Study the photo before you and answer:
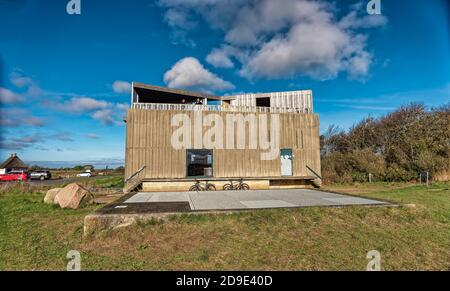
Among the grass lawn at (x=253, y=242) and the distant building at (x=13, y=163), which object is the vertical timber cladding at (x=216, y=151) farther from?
the distant building at (x=13, y=163)

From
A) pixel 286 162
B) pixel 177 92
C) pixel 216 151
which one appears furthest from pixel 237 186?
pixel 177 92

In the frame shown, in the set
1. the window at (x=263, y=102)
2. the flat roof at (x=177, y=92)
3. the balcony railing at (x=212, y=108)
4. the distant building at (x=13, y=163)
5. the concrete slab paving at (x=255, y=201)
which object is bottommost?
the concrete slab paving at (x=255, y=201)

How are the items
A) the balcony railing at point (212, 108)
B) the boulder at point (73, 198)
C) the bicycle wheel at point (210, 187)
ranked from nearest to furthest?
1. the boulder at point (73, 198)
2. the bicycle wheel at point (210, 187)
3. the balcony railing at point (212, 108)

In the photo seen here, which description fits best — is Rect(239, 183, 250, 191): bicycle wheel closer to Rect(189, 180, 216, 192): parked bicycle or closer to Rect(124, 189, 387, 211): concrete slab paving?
Rect(189, 180, 216, 192): parked bicycle

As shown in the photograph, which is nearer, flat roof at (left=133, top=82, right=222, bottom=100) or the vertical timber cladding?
the vertical timber cladding

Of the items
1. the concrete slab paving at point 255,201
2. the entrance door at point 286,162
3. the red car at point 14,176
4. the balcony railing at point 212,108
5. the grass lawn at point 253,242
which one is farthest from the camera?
the red car at point 14,176

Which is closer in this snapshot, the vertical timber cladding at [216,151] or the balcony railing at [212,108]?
the vertical timber cladding at [216,151]

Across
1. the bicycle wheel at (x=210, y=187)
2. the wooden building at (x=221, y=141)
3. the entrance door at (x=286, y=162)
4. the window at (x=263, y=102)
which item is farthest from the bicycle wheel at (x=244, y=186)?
the window at (x=263, y=102)

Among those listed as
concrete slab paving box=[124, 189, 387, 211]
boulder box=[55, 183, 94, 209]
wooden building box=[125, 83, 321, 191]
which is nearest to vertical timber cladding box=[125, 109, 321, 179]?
wooden building box=[125, 83, 321, 191]

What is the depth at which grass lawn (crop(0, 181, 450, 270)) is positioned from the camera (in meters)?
4.10

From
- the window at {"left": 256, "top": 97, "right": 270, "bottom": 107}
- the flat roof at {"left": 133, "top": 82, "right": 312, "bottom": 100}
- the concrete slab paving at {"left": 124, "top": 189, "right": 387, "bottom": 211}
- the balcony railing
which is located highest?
the flat roof at {"left": 133, "top": 82, "right": 312, "bottom": 100}

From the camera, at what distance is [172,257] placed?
14.2 feet

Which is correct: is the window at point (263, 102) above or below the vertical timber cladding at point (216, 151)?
above

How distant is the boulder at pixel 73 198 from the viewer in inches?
349
